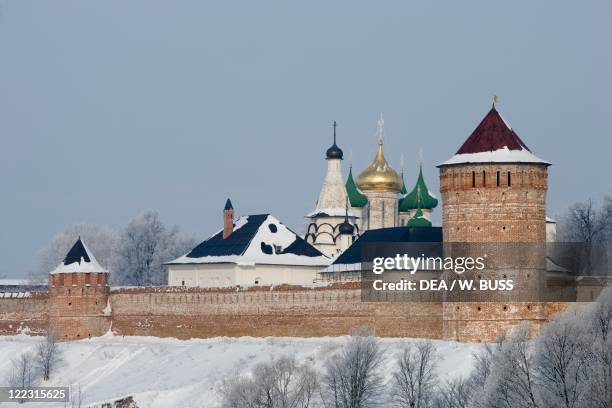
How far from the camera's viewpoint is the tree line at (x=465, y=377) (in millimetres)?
40438

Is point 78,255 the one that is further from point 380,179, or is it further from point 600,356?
point 600,356

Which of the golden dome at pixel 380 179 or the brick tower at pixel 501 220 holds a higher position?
the golden dome at pixel 380 179

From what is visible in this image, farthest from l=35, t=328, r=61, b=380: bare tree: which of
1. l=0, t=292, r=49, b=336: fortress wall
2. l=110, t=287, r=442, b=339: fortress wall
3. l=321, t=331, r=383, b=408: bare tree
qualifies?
l=321, t=331, r=383, b=408: bare tree

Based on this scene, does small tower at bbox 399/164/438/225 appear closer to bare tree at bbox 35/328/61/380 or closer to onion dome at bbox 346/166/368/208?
onion dome at bbox 346/166/368/208

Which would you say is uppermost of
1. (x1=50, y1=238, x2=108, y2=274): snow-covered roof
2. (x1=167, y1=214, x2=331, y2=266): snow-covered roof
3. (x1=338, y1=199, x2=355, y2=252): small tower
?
(x1=338, y1=199, x2=355, y2=252): small tower

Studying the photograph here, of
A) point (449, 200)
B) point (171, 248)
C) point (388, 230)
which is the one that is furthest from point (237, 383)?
point (171, 248)

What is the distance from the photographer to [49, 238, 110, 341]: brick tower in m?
60.8

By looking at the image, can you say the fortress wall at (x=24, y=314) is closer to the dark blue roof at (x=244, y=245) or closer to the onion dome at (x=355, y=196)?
the dark blue roof at (x=244, y=245)

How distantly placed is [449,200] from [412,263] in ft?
11.8

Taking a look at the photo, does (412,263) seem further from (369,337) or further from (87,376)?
(87,376)

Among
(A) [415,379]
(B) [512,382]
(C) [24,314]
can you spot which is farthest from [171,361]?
(B) [512,382]

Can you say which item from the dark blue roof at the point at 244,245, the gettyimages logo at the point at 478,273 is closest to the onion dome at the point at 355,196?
the dark blue roof at the point at 244,245

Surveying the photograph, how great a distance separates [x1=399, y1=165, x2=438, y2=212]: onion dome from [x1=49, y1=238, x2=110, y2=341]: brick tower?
51.2ft

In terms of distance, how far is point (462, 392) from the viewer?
44531 millimetres
